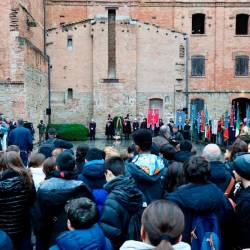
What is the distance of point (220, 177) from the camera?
Answer: 19.8 ft

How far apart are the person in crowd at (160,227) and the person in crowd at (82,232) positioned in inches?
22.1

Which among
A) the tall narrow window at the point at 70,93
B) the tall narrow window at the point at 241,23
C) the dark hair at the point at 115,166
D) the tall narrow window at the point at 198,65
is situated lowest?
the dark hair at the point at 115,166

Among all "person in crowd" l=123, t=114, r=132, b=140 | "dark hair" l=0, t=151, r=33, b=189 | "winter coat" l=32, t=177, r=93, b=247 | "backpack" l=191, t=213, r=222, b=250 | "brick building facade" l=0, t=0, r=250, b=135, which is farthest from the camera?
"brick building facade" l=0, t=0, r=250, b=135

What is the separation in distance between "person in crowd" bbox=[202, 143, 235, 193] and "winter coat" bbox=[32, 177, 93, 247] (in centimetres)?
174

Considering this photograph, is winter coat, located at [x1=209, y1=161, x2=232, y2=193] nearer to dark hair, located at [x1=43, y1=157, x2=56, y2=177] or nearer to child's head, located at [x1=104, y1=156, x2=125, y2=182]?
child's head, located at [x1=104, y1=156, x2=125, y2=182]

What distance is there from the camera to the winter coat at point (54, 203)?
17.1 feet

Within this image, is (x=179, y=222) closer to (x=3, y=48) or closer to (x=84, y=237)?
(x=84, y=237)

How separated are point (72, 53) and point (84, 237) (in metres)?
32.9

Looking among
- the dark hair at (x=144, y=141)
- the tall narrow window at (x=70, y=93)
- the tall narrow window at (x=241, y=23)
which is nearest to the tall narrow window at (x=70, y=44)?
the tall narrow window at (x=70, y=93)

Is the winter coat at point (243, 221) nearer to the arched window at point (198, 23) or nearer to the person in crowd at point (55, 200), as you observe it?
the person in crowd at point (55, 200)

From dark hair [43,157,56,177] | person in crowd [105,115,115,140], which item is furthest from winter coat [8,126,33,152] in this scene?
person in crowd [105,115,115,140]

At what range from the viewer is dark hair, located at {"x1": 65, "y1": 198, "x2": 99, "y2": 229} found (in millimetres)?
4011

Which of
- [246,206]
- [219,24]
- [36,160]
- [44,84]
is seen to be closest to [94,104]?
[44,84]

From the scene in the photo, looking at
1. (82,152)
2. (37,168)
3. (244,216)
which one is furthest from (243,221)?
(82,152)
